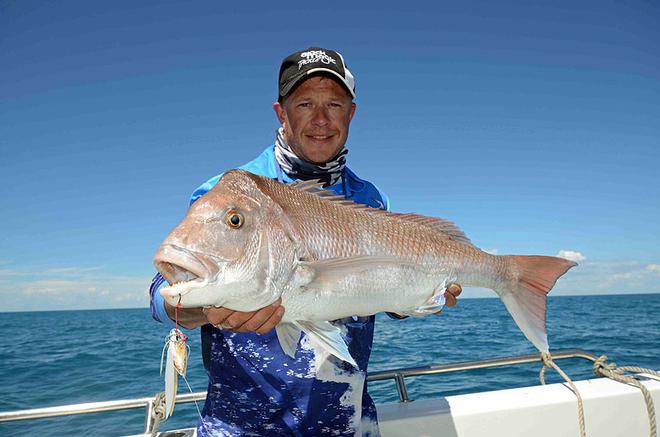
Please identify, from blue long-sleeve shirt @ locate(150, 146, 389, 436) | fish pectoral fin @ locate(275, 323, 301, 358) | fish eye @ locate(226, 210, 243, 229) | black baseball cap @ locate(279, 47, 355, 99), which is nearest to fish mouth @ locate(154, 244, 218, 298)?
fish eye @ locate(226, 210, 243, 229)

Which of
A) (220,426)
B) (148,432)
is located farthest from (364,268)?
(148,432)

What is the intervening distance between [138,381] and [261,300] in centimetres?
1049

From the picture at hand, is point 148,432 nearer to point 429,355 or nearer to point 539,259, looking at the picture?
point 539,259

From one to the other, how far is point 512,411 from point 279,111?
275cm

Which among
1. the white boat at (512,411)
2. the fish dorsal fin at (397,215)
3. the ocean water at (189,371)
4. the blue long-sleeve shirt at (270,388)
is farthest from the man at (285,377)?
the ocean water at (189,371)

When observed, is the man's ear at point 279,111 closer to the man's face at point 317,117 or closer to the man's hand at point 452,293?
the man's face at point 317,117

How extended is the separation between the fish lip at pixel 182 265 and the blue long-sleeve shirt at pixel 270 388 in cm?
58

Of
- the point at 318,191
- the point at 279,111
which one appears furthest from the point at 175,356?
the point at 279,111

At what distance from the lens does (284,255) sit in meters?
1.77

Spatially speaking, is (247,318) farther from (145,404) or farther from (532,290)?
(145,404)

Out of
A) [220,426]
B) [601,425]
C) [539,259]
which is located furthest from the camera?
[601,425]

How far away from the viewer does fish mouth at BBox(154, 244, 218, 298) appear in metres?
1.55

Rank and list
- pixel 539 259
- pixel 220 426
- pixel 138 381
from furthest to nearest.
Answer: pixel 138 381 → pixel 539 259 → pixel 220 426

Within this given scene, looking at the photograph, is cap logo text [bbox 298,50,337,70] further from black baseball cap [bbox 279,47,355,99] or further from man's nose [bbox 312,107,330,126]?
man's nose [bbox 312,107,330,126]
